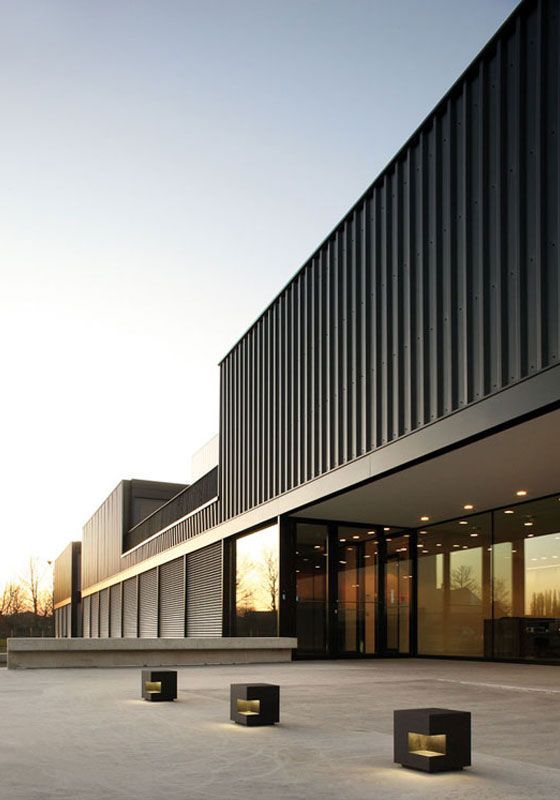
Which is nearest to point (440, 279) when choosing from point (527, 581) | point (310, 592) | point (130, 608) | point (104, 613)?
point (527, 581)

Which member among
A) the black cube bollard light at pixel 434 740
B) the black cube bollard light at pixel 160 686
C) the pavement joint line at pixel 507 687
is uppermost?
the black cube bollard light at pixel 434 740

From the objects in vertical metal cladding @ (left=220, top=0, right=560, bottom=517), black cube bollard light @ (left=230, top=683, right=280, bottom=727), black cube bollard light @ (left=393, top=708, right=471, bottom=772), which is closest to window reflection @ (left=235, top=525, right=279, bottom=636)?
vertical metal cladding @ (left=220, top=0, right=560, bottom=517)

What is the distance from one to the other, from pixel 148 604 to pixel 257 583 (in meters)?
18.5

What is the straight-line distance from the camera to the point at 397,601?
960 inches

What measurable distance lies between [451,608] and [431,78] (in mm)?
13056

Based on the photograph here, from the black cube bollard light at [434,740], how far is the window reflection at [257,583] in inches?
657

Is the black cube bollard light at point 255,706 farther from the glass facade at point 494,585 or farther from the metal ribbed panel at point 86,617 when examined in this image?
the metal ribbed panel at point 86,617

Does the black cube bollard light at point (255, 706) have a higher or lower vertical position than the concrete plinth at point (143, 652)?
higher

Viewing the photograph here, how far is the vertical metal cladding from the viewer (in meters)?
11.8

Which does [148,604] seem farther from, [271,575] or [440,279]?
[440,279]

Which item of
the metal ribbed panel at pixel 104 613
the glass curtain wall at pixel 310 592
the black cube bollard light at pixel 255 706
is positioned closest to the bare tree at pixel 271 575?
the glass curtain wall at pixel 310 592

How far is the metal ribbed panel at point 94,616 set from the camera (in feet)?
201

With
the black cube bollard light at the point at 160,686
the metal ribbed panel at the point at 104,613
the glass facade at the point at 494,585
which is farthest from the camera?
the metal ribbed panel at the point at 104,613

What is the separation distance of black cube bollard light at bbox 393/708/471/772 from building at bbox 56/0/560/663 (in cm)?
595
